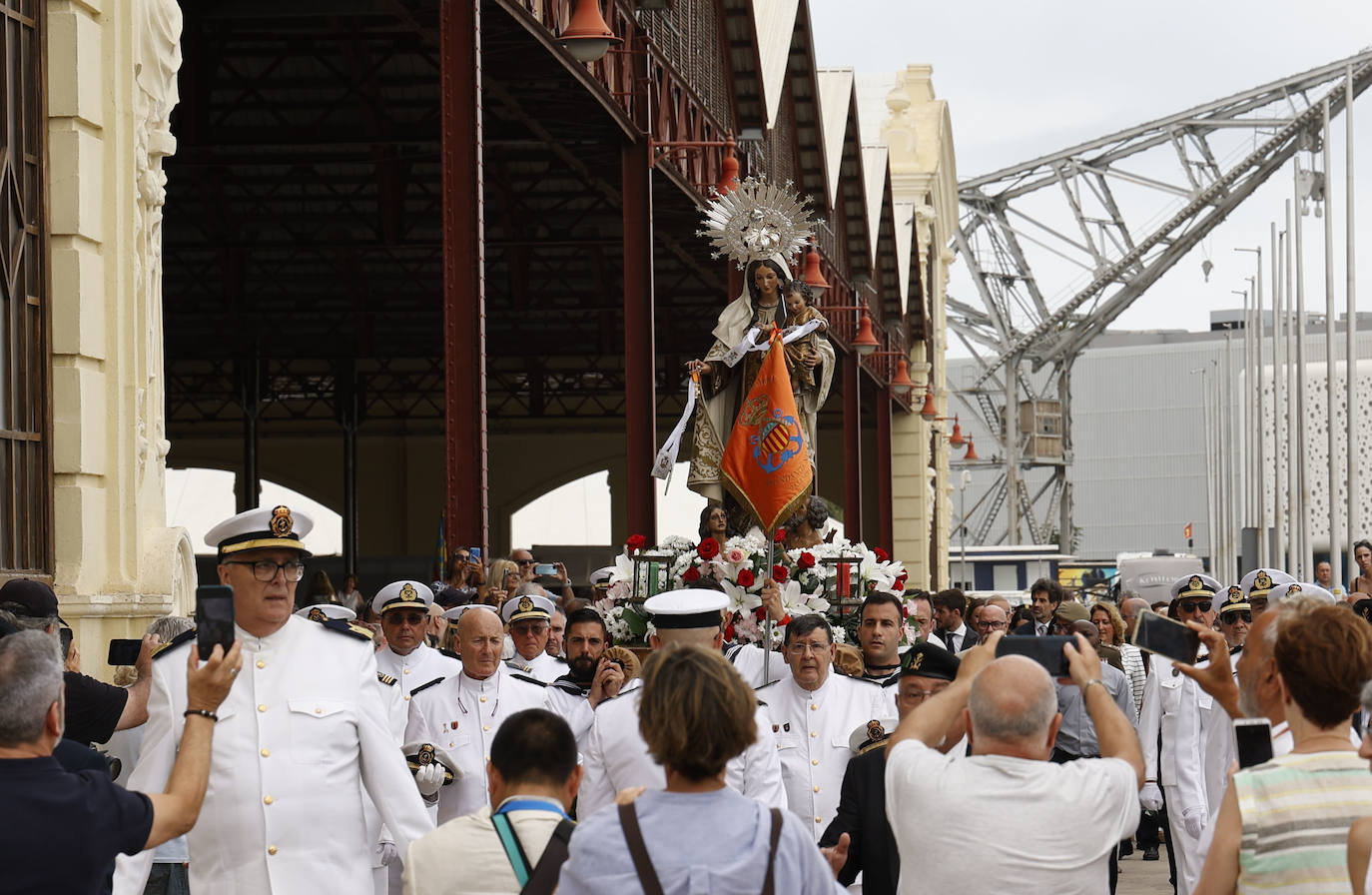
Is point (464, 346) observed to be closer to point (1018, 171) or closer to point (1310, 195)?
point (1310, 195)

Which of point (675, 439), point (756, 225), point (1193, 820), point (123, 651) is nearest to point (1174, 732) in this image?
point (1193, 820)

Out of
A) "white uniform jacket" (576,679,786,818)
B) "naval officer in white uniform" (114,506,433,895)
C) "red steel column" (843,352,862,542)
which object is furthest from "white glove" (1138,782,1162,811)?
"red steel column" (843,352,862,542)

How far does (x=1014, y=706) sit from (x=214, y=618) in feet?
6.42

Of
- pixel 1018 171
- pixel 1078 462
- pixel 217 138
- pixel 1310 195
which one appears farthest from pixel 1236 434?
pixel 217 138

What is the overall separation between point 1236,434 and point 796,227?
82.2 m

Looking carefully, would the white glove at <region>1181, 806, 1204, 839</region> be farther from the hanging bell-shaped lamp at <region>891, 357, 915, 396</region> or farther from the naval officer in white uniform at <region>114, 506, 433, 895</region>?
the hanging bell-shaped lamp at <region>891, 357, 915, 396</region>

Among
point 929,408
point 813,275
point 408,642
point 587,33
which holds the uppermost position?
point 587,33

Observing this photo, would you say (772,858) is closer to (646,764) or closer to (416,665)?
(646,764)

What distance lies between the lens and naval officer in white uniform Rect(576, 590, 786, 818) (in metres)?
6.57

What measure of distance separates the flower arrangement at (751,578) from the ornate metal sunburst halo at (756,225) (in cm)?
194

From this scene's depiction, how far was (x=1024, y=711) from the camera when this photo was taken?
15.6ft

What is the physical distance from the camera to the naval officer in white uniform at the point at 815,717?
341 inches

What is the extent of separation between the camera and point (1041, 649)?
16.5 feet

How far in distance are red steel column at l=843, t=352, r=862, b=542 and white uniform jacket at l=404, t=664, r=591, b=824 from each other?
3019cm
